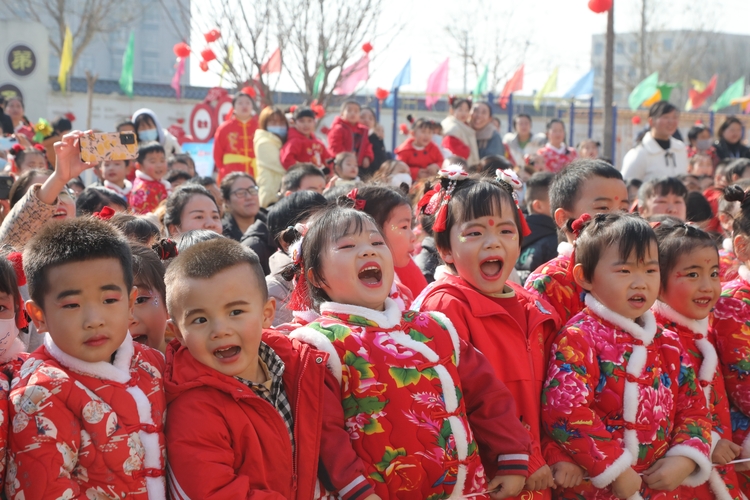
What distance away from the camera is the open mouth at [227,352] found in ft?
6.99

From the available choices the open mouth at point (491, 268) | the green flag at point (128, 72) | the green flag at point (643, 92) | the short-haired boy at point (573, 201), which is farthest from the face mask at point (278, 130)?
the green flag at point (643, 92)

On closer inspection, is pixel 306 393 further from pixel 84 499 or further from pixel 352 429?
pixel 84 499

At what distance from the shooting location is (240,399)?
213 cm

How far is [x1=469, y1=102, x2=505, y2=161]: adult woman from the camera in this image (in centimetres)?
966

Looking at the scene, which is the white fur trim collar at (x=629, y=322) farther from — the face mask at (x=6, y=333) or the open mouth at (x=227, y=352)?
the face mask at (x=6, y=333)

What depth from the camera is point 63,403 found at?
1908 mm

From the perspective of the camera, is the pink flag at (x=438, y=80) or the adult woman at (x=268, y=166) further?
the pink flag at (x=438, y=80)

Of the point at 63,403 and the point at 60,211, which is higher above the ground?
the point at 60,211

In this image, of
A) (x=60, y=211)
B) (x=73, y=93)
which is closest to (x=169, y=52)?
(x=73, y=93)

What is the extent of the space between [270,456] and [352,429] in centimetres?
27

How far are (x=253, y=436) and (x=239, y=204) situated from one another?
345cm

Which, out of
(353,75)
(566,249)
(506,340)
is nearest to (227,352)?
(506,340)

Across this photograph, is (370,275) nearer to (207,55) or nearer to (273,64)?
(207,55)

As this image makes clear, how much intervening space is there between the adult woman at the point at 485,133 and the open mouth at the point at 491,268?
714 cm
